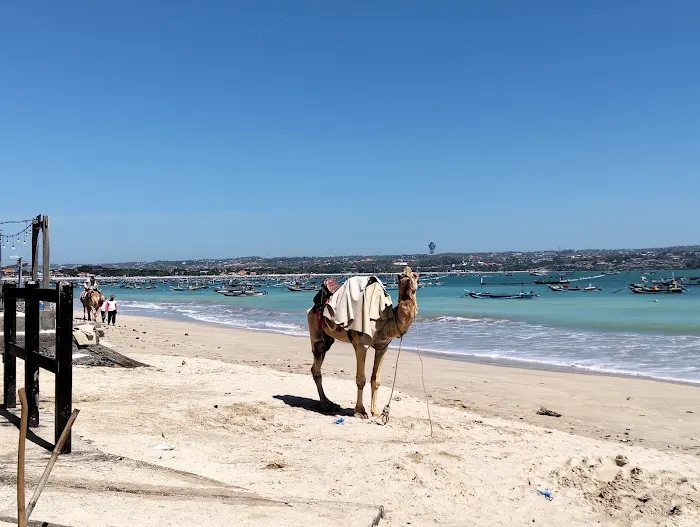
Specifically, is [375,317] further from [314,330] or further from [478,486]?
[478,486]

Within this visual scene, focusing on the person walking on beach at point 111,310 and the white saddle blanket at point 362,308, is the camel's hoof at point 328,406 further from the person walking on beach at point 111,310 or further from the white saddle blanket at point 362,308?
the person walking on beach at point 111,310

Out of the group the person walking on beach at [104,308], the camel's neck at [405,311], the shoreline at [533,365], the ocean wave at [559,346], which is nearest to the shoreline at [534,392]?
the shoreline at [533,365]

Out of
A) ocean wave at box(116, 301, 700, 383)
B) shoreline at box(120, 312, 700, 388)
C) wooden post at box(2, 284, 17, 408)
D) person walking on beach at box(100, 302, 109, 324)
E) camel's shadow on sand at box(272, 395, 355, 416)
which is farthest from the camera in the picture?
person walking on beach at box(100, 302, 109, 324)

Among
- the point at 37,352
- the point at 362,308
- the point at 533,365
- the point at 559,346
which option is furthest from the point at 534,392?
the point at 559,346

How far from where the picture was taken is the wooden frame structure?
17.3 feet

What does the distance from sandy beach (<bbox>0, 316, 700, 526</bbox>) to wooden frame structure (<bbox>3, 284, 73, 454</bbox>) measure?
0.31m

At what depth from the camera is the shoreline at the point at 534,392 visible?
29.5ft

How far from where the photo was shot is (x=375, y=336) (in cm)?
822

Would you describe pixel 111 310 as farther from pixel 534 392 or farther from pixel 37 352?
pixel 37 352

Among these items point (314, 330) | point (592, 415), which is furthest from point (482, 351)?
Result: point (314, 330)

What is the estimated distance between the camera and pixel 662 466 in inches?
258

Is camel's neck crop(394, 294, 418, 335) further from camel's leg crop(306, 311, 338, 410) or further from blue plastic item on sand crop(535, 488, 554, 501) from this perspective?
blue plastic item on sand crop(535, 488, 554, 501)

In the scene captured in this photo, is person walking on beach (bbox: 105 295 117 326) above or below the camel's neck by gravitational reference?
below

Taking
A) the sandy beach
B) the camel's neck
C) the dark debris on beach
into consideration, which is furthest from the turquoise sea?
the dark debris on beach
